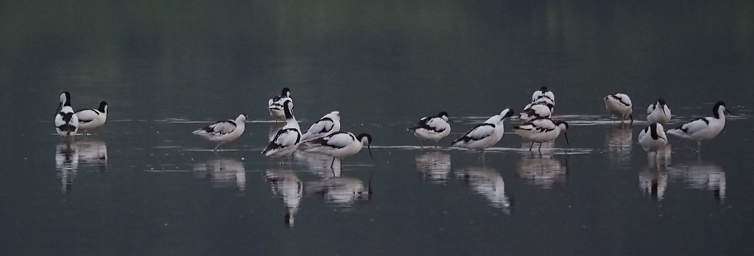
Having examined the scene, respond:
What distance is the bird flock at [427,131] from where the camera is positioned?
2225 centimetres

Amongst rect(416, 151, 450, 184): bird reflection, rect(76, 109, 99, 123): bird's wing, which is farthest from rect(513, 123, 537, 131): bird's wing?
rect(76, 109, 99, 123): bird's wing

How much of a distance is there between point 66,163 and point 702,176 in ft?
28.8

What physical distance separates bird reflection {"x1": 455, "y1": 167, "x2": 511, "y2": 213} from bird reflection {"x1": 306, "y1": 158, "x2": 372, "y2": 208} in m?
1.27

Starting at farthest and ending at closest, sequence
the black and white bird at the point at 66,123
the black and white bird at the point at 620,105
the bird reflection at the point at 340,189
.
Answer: the black and white bird at the point at 620,105 < the black and white bird at the point at 66,123 < the bird reflection at the point at 340,189

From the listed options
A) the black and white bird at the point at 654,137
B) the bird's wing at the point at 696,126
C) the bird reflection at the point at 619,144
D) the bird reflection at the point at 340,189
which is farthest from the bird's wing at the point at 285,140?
the bird's wing at the point at 696,126

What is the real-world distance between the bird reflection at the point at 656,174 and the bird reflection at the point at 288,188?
161 inches

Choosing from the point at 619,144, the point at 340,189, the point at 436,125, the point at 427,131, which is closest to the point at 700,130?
the point at 619,144

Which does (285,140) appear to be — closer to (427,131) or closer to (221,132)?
(221,132)

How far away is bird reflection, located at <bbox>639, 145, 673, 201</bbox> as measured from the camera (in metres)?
19.6

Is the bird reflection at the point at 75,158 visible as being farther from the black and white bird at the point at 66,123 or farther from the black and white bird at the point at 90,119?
the black and white bird at the point at 90,119

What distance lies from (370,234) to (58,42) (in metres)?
46.8

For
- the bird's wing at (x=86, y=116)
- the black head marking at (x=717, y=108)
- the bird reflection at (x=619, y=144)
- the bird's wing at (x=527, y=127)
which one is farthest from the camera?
the bird's wing at (x=86, y=116)

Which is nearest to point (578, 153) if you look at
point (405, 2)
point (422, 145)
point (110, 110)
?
point (422, 145)

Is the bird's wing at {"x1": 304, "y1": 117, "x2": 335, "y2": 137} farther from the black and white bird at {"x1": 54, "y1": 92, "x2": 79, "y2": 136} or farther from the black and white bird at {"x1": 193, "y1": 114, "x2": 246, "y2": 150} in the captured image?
the black and white bird at {"x1": 54, "y1": 92, "x2": 79, "y2": 136}
